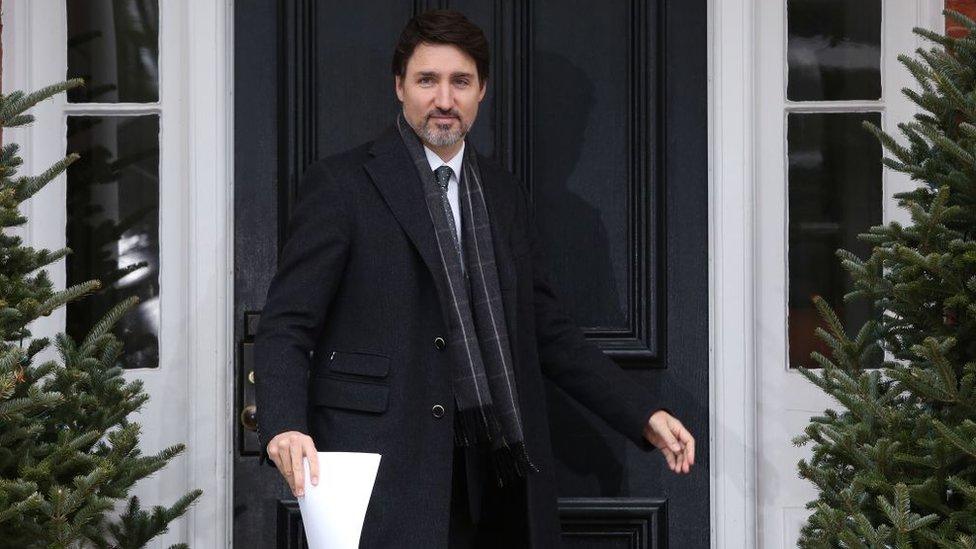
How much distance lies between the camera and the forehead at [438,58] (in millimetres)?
3291

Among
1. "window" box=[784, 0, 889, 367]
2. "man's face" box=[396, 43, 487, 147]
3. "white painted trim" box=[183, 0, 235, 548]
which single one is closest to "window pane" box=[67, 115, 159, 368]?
"white painted trim" box=[183, 0, 235, 548]

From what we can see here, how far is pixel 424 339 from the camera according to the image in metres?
3.25

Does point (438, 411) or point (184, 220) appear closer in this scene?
point (438, 411)

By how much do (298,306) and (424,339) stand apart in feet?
1.04

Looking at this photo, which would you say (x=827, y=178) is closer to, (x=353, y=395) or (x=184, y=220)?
(x=353, y=395)

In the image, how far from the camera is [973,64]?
318cm

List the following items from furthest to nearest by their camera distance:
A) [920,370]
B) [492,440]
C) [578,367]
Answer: [578,367]
[492,440]
[920,370]

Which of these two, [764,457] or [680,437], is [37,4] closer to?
[680,437]

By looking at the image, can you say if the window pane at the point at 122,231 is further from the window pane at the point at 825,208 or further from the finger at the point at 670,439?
the window pane at the point at 825,208

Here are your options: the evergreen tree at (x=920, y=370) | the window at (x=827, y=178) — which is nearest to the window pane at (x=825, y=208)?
the window at (x=827, y=178)

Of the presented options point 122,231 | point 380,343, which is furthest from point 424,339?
point 122,231

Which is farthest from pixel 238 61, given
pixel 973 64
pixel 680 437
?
pixel 973 64

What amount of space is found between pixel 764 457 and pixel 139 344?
6.07 feet

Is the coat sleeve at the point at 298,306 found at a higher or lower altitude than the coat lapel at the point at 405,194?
lower
